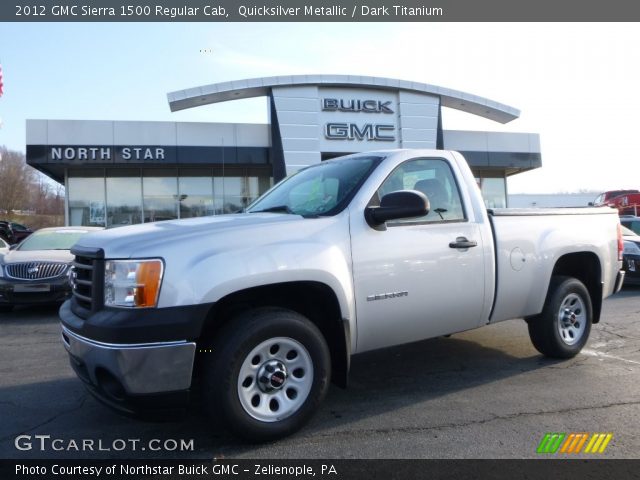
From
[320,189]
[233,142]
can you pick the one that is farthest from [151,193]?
[320,189]

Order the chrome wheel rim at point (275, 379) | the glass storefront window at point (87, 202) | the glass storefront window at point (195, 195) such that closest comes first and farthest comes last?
the chrome wheel rim at point (275, 379), the glass storefront window at point (87, 202), the glass storefront window at point (195, 195)

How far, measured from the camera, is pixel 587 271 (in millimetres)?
5379

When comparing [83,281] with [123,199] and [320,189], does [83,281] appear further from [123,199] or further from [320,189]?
[123,199]

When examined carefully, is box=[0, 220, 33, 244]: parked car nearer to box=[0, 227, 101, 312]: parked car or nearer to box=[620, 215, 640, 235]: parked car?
box=[0, 227, 101, 312]: parked car

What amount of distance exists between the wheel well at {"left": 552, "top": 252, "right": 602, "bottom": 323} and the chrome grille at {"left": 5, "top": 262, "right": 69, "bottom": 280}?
7639 millimetres

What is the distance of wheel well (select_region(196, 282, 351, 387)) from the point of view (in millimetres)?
3191

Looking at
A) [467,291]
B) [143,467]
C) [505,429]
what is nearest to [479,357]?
[467,291]

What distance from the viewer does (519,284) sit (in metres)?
4.51

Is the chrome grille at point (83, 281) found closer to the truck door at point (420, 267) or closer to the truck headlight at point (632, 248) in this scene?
the truck door at point (420, 267)

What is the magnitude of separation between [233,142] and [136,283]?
56.9 ft

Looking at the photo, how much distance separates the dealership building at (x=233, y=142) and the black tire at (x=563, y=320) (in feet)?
47.0

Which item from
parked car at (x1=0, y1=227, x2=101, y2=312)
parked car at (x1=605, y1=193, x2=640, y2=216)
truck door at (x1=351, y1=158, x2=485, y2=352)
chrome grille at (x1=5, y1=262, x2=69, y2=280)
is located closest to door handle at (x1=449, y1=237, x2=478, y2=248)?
truck door at (x1=351, y1=158, x2=485, y2=352)

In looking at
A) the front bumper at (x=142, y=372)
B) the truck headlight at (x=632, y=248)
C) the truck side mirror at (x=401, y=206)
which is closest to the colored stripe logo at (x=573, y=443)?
the truck side mirror at (x=401, y=206)

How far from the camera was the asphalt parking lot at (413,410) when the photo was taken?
3166 mm
